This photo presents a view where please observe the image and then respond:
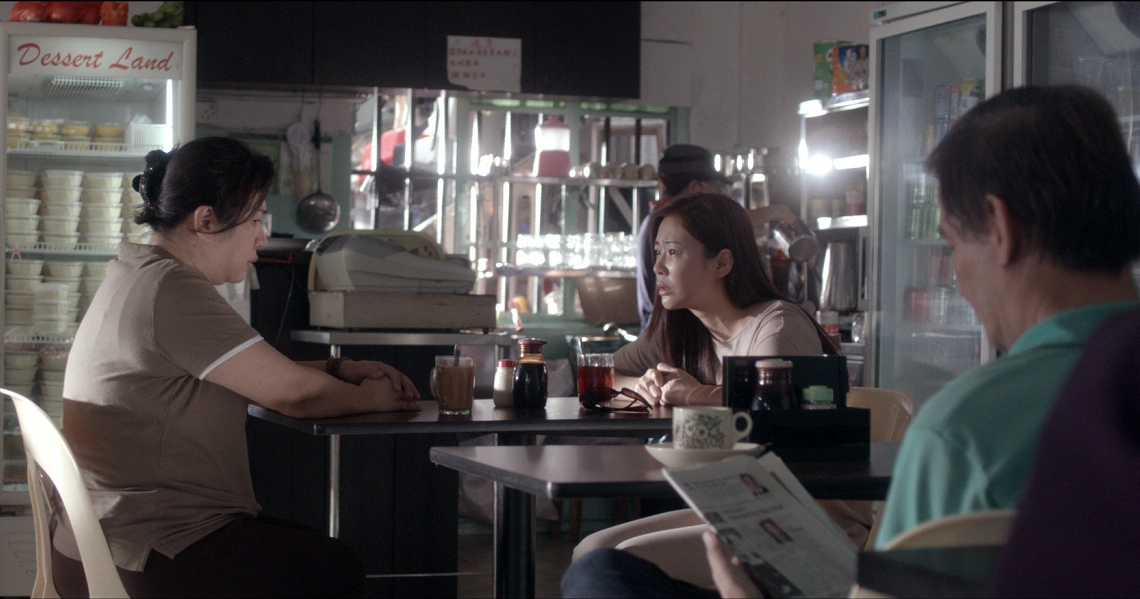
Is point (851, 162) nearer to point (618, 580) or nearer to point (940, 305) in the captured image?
point (940, 305)

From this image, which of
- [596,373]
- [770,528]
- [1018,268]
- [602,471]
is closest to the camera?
[1018,268]

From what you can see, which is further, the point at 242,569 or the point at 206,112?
the point at 206,112

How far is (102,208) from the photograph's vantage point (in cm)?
424

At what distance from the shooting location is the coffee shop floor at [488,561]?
398 centimetres

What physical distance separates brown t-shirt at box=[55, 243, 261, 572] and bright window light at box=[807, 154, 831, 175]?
12.7ft

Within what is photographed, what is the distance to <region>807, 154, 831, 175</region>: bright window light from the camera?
17.6ft

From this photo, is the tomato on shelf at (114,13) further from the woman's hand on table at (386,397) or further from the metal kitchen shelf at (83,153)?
the woman's hand on table at (386,397)

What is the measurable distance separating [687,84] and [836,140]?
3.83ft


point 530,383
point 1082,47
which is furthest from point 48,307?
point 1082,47

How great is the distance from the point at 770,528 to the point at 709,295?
4.89ft

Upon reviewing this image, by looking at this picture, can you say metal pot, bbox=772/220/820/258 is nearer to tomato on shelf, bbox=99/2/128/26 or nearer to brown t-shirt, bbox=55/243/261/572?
tomato on shelf, bbox=99/2/128/26

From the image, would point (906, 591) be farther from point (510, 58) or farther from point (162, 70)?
point (510, 58)

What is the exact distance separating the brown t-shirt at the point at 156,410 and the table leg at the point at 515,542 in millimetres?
506

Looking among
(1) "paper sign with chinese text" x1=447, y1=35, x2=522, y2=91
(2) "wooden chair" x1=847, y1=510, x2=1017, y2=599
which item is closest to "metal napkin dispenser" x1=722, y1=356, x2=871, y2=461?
(2) "wooden chair" x1=847, y1=510, x2=1017, y2=599
